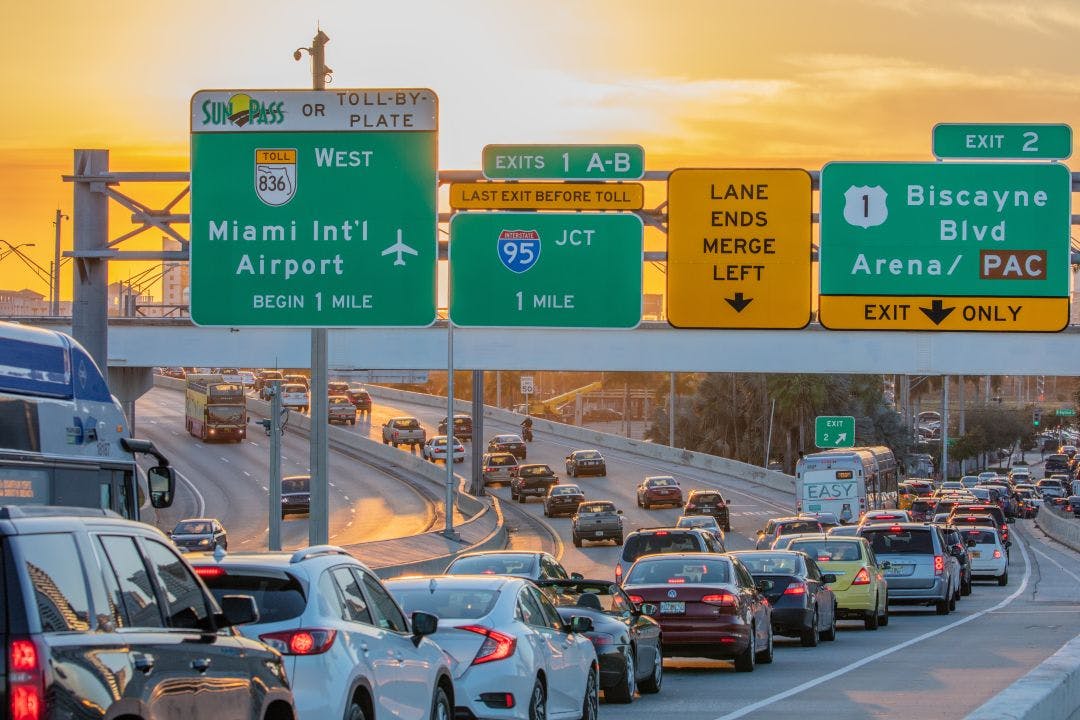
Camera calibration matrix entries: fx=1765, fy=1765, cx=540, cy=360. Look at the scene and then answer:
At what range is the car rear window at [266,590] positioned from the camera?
34.2 feet

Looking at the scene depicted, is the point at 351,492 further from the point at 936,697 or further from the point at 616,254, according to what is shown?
the point at 936,697

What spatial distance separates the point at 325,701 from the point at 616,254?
15.9 meters

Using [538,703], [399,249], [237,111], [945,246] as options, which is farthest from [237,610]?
[945,246]

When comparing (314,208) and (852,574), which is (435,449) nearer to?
Result: (852,574)

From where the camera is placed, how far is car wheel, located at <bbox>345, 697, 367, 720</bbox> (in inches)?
409

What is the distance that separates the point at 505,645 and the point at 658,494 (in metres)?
69.2

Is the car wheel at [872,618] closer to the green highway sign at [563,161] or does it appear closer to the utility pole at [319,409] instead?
the green highway sign at [563,161]

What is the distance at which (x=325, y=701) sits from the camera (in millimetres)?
10156

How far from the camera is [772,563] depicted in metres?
26.4

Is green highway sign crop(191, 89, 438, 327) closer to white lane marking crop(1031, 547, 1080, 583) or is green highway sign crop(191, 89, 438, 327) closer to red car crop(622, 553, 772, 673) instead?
red car crop(622, 553, 772, 673)

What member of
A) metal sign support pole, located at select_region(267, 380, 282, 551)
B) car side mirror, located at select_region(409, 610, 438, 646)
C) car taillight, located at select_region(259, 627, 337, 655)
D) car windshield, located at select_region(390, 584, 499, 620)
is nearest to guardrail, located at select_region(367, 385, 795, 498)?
metal sign support pole, located at select_region(267, 380, 282, 551)

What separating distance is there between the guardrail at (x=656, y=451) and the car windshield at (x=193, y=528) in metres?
47.1

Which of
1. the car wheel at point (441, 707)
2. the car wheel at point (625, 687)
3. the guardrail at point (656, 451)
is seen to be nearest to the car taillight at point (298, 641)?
the car wheel at point (441, 707)

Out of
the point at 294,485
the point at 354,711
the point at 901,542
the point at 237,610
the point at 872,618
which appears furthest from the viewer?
the point at 294,485
